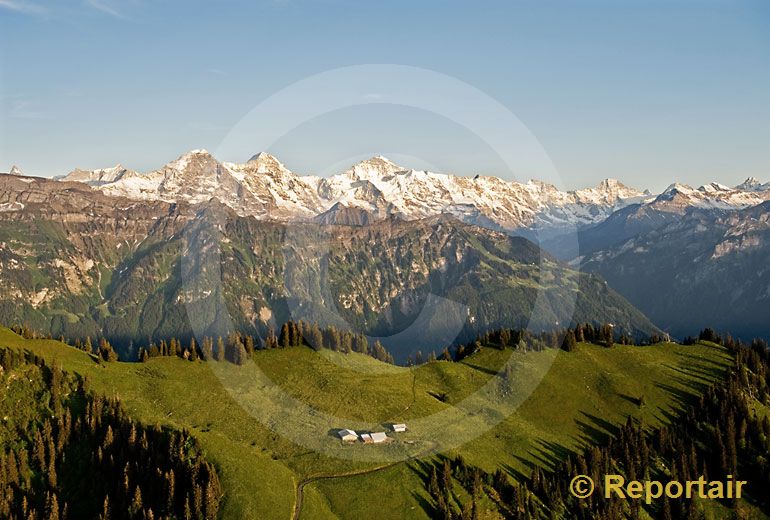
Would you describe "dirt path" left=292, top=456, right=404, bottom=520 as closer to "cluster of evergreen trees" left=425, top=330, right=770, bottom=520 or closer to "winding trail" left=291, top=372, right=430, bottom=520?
"winding trail" left=291, top=372, right=430, bottom=520

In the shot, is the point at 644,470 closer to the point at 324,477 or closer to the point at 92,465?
the point at 324,477

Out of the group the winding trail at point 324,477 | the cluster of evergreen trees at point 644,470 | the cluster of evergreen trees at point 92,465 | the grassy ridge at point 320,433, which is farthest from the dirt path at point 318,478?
the cluster of evergreen trees at point 92,465

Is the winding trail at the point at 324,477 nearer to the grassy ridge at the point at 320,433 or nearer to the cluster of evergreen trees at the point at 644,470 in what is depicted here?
the grassy ridge at the point at 320,433

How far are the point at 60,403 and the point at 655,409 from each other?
157 metres

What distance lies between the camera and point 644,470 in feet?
552

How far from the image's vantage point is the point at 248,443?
14912 centimetres

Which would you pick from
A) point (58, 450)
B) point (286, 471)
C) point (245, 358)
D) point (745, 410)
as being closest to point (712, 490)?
point (745, 410)

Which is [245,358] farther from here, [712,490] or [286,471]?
[712,490]

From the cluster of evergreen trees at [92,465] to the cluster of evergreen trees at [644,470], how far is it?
4851cm

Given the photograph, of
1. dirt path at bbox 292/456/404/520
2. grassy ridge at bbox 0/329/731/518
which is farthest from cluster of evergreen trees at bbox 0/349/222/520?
dirt path at bbox 292/456/404/520

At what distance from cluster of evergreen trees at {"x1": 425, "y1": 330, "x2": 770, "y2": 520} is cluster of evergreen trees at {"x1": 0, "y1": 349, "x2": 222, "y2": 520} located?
4851 centimetres

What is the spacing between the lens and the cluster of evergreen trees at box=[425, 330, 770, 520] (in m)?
143

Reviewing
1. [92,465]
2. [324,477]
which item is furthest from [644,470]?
[92,465]

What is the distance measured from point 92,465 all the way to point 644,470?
12574cm
